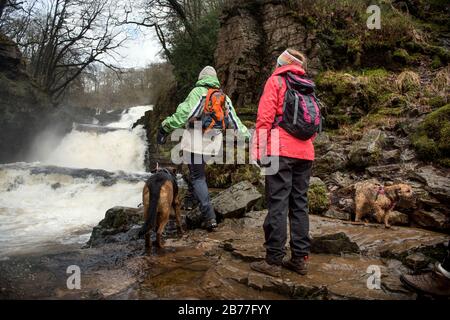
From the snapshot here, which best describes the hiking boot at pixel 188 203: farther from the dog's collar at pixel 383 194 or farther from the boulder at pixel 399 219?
the boulder at pixel 399 219

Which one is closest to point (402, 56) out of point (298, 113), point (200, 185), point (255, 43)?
point (255, 43)

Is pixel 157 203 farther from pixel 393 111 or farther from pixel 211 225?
pixel 393 111

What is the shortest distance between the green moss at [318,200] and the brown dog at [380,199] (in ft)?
1.96

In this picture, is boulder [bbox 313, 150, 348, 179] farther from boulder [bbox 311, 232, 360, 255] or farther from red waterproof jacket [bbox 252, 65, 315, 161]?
red waterproof jacket [bbox 252, 65, 315, 161]

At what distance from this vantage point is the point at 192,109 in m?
4.91

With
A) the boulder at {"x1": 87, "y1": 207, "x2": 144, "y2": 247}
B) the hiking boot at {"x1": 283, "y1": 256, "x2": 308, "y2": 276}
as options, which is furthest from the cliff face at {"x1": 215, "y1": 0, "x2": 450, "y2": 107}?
the hiking boot at {"x1": 283, "y1": 256, "x2": 308, "y2": 276}

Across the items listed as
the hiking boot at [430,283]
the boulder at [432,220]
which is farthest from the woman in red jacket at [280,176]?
the boulder at [432,220]

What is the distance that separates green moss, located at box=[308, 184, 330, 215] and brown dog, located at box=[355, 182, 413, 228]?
60 cm

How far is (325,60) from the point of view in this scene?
11.7 m

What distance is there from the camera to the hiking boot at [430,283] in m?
2.72

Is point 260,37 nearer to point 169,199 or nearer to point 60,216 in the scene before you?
point 60,216

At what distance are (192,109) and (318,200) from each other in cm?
276

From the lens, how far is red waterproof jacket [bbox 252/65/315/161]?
10.9 ft
